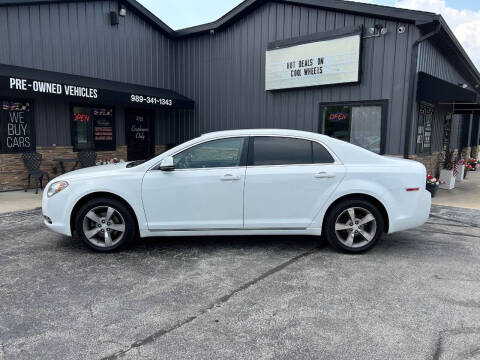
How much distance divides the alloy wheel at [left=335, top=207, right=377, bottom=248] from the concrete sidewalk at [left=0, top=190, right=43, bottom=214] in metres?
6.31

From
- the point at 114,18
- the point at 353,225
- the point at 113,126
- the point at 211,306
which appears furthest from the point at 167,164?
the point at 114,18

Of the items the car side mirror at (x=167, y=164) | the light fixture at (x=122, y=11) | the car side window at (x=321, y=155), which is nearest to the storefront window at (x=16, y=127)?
the light fixture at (x=122, y=11)

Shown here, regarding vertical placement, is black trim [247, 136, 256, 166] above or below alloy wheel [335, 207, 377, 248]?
above

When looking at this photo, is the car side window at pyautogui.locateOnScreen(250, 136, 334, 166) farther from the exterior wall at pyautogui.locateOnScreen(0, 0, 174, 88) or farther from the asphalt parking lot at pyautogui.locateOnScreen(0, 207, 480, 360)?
the exterior wall at pyautogui.locateOnScreen(0, 0, 174, 88)

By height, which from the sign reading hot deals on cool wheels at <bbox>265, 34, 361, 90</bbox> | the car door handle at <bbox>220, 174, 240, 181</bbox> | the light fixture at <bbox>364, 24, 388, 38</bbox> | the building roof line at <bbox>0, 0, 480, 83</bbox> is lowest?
the car door handle at <bbox>220, 174, 240, 181</bbox>

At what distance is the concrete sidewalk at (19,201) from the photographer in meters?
7.66

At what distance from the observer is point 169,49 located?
45.3 ft

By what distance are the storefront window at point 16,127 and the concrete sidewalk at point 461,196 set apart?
1042cm

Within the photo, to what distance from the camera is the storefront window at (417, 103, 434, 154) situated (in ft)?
32.7

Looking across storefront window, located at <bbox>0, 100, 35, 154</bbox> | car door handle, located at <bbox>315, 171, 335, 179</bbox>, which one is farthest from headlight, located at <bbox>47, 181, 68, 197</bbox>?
storefront window, located at <bbox>0, 100, 35, 154</bbox>

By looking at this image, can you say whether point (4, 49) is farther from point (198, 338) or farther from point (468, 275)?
point (468, 275)

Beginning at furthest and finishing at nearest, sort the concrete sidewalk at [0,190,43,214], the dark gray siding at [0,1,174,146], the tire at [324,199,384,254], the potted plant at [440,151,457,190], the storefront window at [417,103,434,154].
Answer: the potted plant at [440,151,457,190] → the storefront window at [417,103,434,154] → the dark gray siding at [0,1,174,146] → the concrete sidewalk at [0,190,43,214] → the tire at [324,199,384,254]

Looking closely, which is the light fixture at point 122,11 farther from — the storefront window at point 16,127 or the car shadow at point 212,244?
the car shadow at point 212,244

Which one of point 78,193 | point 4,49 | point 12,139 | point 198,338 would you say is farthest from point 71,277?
point 4,49
